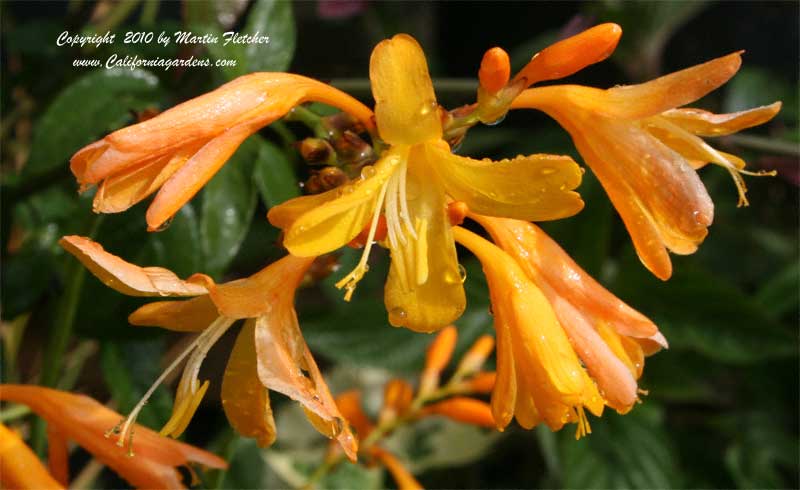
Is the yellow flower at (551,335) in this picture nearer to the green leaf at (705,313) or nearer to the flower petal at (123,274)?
the flower petal at (123,274)

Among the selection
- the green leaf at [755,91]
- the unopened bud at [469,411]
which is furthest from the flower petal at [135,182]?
the green leaf at [755,91]

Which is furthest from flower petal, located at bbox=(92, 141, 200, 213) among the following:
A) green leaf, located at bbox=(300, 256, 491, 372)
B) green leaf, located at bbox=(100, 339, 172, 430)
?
green leaf, located at bbox=(300, 256, 491, 372)

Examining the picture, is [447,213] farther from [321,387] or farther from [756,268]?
[756,268]

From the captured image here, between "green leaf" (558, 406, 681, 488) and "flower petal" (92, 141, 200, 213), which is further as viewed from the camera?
"green leaf" (558, 406, 681, 488)

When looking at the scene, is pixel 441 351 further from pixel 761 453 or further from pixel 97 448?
pixel 761 453

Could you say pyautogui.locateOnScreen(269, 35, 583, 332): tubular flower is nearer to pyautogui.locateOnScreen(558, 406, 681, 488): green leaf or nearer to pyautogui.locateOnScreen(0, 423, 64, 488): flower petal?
pyautogui.locateOnScreen(0, 423, 64, 488): flower petal

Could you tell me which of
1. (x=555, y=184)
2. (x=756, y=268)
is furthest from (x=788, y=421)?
(x=555, y=184)

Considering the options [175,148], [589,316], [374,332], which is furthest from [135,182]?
[374,332]
